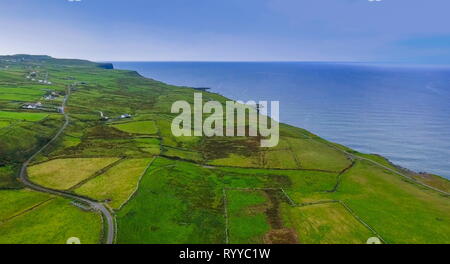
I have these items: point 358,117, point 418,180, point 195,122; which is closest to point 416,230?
point 418,180

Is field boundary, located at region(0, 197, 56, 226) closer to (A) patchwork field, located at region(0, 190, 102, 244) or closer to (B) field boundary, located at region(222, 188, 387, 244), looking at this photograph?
(A) patchwork field, located at region(0, 190, 102, 244)

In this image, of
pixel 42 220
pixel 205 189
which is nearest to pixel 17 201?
pixel 42 220

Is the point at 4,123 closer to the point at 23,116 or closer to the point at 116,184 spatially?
the point at 23,116

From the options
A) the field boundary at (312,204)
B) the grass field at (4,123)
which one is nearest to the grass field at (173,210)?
the field boundary at (312,204)
